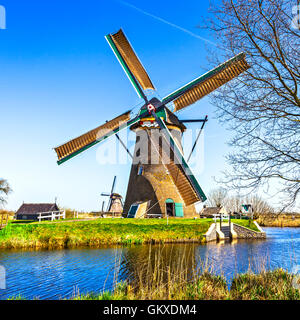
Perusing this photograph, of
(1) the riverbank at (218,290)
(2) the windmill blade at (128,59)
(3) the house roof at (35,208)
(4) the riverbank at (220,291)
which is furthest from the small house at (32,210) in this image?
(4) the riverbank at (220,291)

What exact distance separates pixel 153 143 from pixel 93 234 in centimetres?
729

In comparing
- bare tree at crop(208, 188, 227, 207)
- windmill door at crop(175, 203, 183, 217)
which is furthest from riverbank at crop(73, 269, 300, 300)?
bare tree at crop(208, 188, 227, 207)

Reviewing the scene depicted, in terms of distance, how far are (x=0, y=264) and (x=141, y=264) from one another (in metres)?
4.96

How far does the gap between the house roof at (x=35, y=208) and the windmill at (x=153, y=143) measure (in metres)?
15.9

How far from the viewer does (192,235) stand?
1506cm

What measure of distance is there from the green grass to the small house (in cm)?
1837

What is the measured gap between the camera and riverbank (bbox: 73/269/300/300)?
168 inches

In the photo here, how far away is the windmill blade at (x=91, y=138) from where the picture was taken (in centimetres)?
1474

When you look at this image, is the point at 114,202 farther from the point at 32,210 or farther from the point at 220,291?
the point at 220,291

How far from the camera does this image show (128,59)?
17.1 metres

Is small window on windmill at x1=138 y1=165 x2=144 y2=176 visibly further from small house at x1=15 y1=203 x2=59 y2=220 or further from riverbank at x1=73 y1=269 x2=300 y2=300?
small house at x1=15 y1=203 x2=59 y2=220

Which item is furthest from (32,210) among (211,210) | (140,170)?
(211,210)

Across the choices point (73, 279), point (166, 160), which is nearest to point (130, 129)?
point (166, 160)

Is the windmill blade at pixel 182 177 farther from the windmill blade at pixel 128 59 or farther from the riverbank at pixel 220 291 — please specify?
the riverbank at pixel 220 291
